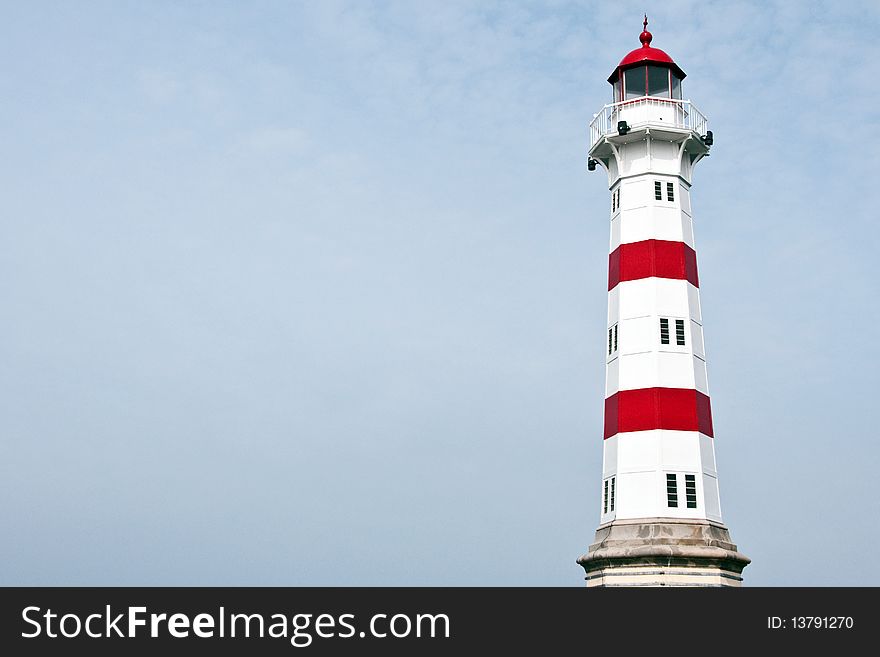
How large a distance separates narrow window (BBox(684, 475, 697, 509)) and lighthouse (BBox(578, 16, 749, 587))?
0.14 feet

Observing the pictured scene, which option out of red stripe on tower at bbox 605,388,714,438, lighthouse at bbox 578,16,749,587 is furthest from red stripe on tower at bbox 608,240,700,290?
red stripe on tower at bbox 605,388,714,438

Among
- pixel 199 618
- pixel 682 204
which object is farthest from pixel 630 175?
pixel 199 618

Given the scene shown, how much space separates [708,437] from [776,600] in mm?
9524

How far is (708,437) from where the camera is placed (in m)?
41.4

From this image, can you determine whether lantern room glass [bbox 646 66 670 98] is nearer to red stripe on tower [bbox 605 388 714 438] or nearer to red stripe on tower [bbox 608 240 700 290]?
red stripe on tower [bbox 608 240 700 290]

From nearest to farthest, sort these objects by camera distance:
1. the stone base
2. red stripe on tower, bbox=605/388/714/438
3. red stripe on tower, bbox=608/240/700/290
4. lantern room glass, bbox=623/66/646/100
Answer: the stone base
red stripe on tower, bbox=605/388/714/438
red stripe on tower, bbox=608/240/700/290
lantern room glass, bbox=623/66/646/100

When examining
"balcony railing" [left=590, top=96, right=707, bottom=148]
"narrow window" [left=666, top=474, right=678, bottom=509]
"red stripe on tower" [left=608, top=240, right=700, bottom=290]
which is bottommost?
"narrow window" [left=666, top=474, right=678, bottom=509]

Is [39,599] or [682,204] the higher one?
[682,204]

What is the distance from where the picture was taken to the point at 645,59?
Result: 147ft

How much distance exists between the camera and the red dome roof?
44938 millimetres

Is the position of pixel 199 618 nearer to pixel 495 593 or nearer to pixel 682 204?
pixel 495 593

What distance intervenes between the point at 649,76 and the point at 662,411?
13304 mm

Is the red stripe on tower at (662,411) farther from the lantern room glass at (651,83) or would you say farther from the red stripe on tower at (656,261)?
the lantern room glass at (651,83)

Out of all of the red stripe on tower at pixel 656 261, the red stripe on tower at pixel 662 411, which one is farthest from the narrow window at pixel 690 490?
the red stripe on tower at pixel 656 261
